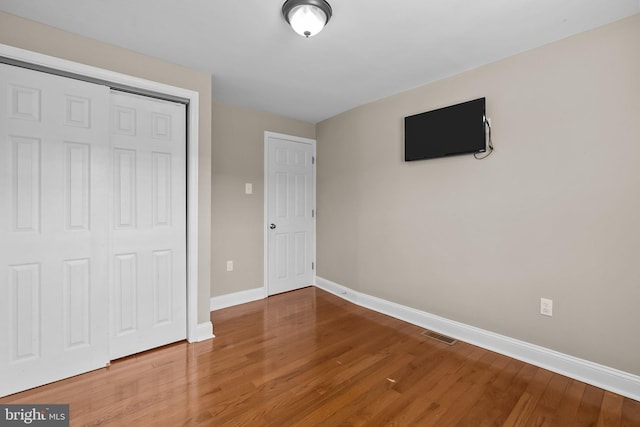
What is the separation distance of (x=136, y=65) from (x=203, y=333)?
7.77ft

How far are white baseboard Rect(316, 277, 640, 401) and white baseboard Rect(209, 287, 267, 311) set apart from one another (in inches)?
56.1

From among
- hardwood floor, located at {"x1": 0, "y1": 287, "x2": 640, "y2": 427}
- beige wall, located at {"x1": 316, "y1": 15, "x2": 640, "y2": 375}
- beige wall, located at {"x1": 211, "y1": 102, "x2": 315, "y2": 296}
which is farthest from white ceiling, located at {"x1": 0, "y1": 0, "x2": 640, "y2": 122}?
hardwood floor, located at {"x1": 0, "y1": 287, "x2": 640, "y2": 427}

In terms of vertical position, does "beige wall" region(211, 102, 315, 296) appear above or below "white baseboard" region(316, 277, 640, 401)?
above

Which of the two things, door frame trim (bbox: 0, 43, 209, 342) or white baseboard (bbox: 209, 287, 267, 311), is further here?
white baseboard (bbox: 209, 287, 267, 311)

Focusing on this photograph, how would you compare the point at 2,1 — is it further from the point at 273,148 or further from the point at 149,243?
the point at 273,148

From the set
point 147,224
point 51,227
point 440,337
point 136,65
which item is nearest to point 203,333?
point 147,224

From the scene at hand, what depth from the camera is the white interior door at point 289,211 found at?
393 centimetres

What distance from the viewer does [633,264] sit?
188cm

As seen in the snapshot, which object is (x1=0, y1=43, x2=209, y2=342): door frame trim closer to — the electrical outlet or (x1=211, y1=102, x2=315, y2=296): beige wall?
(x1=211, y1=102, x2=315, y2=296): beige wall

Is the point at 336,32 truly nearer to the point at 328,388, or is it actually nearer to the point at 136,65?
the point at 136,65

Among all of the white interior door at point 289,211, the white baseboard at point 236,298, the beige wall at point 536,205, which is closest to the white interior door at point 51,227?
the white baseboard at point 236,298
